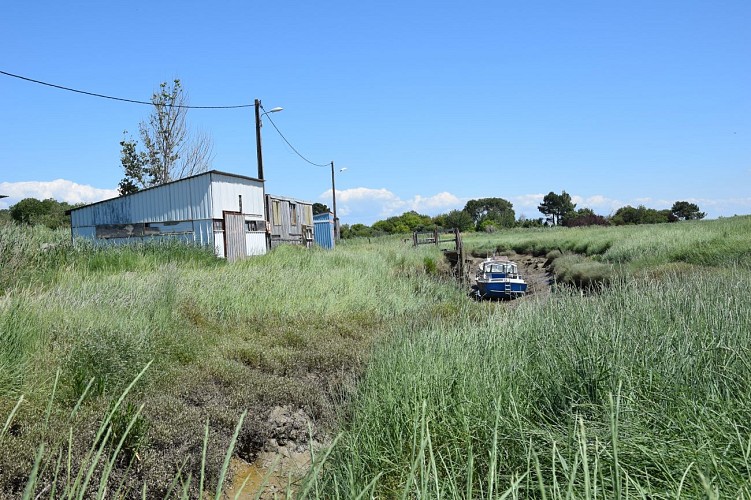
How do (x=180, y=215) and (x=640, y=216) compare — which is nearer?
(x=180, y=215)

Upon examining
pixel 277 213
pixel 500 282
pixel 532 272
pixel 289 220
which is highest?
pixel 277 213

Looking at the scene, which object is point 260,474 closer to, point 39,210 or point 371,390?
point 371,390

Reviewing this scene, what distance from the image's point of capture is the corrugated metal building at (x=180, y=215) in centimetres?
2164

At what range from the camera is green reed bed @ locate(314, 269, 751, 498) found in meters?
2.97

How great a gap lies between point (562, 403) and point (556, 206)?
315 feet

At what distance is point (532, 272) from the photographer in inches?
1404

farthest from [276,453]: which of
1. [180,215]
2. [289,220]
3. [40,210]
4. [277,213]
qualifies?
[40,210]

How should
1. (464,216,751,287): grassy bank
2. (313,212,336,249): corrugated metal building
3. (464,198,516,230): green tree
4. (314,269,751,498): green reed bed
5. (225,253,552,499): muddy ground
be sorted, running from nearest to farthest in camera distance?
(314,269,751,498): green reed bed → (225,253,552,499): muddy ground → (464,216,751,287): grassy bank → (313,212,336,249): corrugated metal building → (464,198,516,230): green tree

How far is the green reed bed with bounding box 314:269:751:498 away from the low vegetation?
1.1 inches

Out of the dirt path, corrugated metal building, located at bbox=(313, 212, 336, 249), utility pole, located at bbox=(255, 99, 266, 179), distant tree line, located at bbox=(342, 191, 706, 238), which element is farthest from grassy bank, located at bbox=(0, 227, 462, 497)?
distant tree line, located at bbox=(342, 191, 706, 238)

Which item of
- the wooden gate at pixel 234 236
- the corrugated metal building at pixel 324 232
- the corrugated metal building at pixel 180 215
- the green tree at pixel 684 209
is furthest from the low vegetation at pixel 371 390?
the green tree at pixel 684 209

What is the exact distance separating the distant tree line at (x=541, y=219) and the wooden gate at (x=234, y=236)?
4235 cm

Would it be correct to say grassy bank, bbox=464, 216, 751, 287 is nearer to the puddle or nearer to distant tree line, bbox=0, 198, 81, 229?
the puddle

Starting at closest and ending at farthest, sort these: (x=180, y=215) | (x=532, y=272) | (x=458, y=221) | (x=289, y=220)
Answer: (x=180, y=215), (x=289, y=220), (x=532, y=272), (x=458, y=221)
